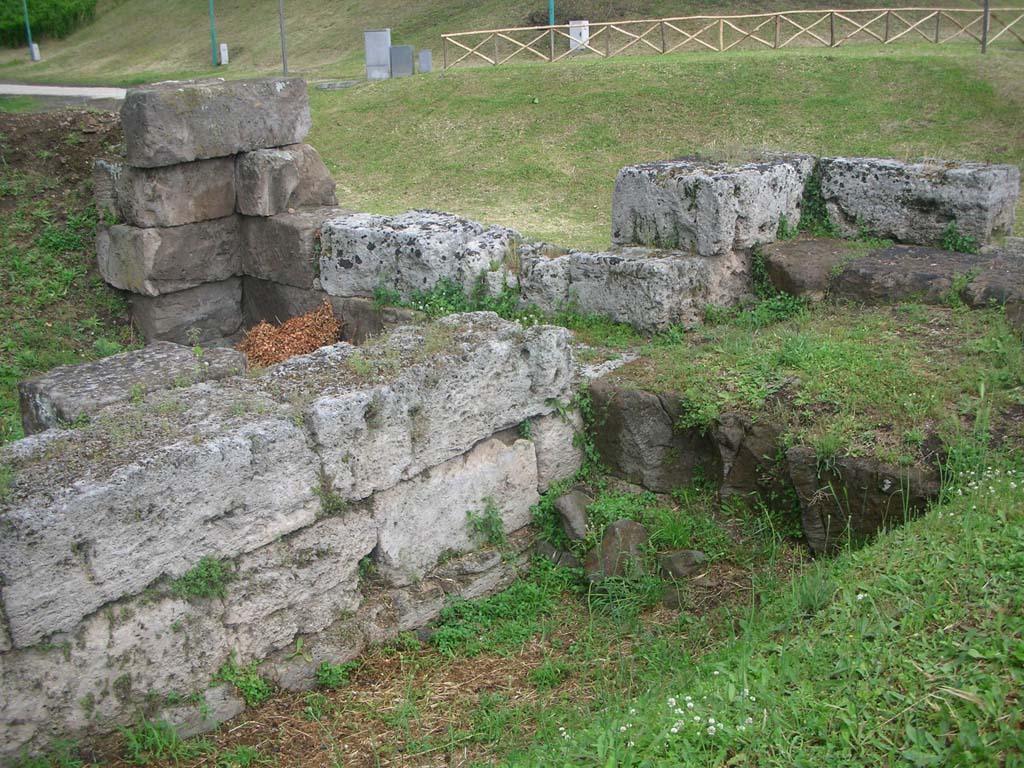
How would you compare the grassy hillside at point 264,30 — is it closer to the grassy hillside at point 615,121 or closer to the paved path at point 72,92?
the paved path at point 72,92

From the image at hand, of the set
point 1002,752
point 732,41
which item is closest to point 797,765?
point 1002,752

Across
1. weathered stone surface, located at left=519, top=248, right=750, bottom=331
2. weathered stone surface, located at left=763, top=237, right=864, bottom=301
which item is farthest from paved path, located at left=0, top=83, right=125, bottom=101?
weathered stone surface, located at left=763, top=237, right=864, bottom=301

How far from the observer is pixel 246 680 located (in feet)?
16.1

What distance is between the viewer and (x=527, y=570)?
6.07 m

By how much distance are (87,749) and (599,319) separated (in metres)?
4.57

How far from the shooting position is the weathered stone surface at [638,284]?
730cm

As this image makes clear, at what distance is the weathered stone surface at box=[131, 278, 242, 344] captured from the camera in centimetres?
1002

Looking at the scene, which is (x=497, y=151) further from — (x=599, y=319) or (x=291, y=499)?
(x=291, y=499)

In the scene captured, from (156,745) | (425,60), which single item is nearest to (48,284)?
(156,745)

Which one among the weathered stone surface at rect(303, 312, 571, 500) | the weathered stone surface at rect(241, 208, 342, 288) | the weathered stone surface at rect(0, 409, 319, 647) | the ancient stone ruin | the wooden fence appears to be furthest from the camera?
the wooden fence

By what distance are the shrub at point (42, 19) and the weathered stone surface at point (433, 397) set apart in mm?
47172

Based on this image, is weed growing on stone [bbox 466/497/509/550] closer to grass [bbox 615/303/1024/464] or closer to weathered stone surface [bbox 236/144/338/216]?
grass [bbox 615/303/1024/464]

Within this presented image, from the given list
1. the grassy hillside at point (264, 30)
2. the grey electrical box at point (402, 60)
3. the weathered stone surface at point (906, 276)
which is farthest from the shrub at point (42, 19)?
the weathered stone surface at point (906, 276)

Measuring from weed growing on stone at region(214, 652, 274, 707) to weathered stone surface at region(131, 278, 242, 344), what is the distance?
5706 millimetres
